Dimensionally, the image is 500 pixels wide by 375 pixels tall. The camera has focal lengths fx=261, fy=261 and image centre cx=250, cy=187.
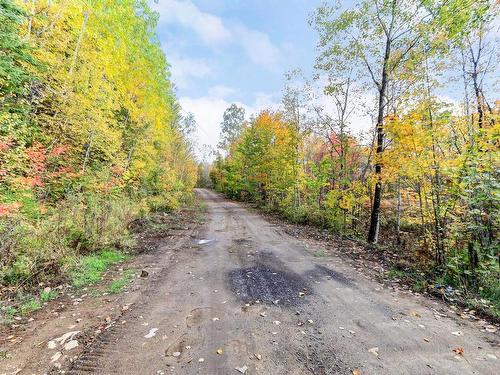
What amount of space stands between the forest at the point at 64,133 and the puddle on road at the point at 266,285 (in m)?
3.56

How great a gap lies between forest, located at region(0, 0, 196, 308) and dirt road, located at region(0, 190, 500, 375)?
2317mm

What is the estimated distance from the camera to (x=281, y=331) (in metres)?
3.62

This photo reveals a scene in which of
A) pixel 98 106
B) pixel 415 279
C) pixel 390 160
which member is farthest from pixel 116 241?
pixel 390 160

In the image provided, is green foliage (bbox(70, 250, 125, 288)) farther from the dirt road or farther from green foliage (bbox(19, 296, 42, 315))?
the dirt road

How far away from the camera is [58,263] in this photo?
217 inches

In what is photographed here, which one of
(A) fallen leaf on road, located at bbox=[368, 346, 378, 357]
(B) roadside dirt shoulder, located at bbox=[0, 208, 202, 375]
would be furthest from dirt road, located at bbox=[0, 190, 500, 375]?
(B) roadside dirt shoulder, located at bbox=[0, 208, 202, 375]

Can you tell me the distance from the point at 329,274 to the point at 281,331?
9.22ft

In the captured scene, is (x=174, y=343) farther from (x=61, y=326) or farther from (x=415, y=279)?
(x=415, y=279)

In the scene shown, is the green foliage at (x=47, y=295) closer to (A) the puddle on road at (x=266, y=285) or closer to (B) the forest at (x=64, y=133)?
(B) the forest at (x=64, y=133)

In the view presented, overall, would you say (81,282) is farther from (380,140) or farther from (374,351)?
(380,140)

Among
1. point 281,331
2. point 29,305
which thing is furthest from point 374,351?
point 29,305

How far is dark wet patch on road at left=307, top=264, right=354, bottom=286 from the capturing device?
562cm

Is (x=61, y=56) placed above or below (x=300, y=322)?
above

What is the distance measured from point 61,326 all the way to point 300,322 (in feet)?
11.3
